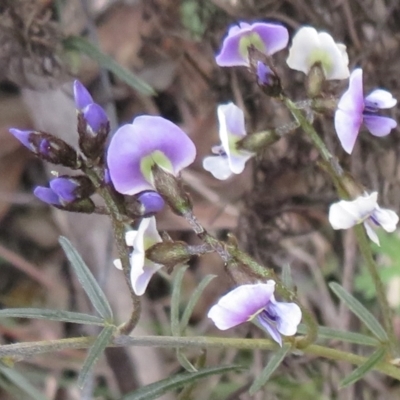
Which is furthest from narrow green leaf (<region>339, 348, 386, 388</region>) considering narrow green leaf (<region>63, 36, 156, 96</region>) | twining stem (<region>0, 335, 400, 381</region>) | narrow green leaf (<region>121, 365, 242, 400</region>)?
narrow green leaf (<region>63, 36, 156, 96</region>)

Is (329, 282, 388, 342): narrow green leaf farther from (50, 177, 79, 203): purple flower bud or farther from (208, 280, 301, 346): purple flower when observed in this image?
(50, 177, 79, 203): purple flower bud

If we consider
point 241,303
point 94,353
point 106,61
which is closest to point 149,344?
point 94,353

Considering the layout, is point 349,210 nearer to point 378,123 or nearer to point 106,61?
point 378,123

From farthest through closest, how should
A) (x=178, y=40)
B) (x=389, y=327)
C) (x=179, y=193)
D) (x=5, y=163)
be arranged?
(x=5, y=163), (x=178, y=40), (x=389, y=327), (x=179, y=193)

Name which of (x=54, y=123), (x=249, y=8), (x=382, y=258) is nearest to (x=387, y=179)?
(x=382, y=258)

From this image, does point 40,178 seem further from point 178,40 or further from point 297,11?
point 297,11

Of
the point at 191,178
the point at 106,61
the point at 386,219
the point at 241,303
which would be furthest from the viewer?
the point at 191,178

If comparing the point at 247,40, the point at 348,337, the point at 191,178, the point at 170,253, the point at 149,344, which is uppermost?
the point at 247,40
